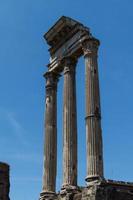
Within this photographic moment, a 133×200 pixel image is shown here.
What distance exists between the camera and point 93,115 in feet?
76.4

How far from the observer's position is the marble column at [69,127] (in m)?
24.1

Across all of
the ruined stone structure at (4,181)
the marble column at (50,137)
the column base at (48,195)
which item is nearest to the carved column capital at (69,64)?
the marble column at (50,137)

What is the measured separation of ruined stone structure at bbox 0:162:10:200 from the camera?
1078 inches

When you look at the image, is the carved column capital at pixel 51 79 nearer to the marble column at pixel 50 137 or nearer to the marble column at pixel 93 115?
the marble column at pixel 50 137

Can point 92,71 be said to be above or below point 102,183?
above

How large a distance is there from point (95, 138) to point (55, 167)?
205 inches

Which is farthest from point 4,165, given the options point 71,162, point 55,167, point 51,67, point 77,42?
point 77,42

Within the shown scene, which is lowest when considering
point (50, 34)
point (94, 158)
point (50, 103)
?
point (94, 158)

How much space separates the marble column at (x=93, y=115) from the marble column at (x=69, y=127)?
203cm

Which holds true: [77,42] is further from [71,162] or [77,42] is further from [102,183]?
[102,183]

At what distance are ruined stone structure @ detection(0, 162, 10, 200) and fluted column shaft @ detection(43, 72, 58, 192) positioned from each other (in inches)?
109

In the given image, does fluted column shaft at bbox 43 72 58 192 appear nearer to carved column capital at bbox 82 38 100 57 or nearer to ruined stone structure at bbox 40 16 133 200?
ruined stone structure at bbox 40 16 133 200

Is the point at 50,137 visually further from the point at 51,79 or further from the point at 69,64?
the point at 69,64

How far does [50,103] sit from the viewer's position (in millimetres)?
28688
